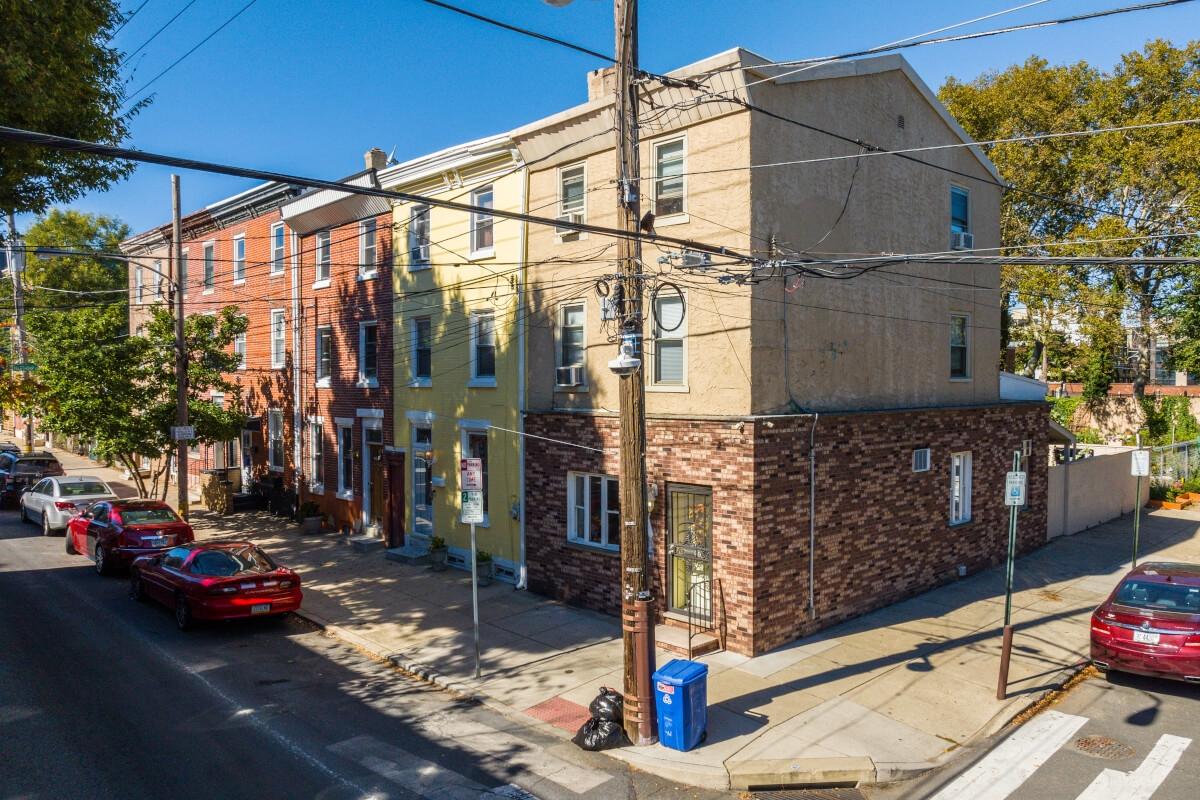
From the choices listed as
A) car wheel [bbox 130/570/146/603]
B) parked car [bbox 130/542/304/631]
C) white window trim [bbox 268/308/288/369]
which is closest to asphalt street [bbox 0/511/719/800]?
parked car [bbox 130/542/304/631]

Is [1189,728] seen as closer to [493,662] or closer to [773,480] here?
[773,480]

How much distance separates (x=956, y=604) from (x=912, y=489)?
7.36ft

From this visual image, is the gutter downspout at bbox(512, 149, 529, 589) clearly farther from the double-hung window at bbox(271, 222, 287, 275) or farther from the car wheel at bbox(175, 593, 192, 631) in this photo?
the double-hung window at bbox(271, 222, 287, 275)

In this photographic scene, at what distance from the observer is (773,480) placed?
12609 mm

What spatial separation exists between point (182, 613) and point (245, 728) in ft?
16.5

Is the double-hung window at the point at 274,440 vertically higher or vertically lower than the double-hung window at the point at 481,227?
lower

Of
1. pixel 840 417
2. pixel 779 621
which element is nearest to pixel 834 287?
pixel 840 417

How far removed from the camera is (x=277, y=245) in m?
25.0

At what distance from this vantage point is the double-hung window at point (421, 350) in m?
19.7

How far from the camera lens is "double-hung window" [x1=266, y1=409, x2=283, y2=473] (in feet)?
84.2

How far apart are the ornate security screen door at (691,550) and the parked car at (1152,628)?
5553mm

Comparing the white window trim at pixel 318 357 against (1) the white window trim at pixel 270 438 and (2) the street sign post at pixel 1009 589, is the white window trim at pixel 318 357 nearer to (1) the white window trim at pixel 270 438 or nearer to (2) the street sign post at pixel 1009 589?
(1) the white window trim at pixel 270 438

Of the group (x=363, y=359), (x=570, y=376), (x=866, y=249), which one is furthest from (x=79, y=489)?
(x=866, y=249)

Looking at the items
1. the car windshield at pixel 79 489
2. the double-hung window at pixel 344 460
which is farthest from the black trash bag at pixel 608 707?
the car windshield at pixel 79 489
